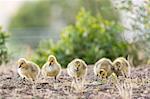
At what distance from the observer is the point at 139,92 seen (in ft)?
24.3

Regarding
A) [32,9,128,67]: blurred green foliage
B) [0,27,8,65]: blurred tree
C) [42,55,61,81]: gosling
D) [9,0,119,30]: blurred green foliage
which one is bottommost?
[42,55,61,81]: gosling

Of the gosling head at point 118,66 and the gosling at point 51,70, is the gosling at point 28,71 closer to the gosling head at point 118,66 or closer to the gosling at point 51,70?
the gosling at point 51,70

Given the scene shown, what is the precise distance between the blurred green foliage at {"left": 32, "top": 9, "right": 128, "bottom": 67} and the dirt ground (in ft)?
15.4

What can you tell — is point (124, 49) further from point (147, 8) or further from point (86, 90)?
point (86, 90)

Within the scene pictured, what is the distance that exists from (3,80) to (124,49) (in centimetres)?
558

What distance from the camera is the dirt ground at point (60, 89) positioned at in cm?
708

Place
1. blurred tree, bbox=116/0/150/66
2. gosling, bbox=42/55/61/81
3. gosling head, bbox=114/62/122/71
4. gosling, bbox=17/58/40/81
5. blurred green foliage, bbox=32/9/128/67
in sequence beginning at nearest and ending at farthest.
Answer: gosling, bbox=17/58/40/81 → gosling, bbox=42/55/61/81 → gosling head, bbox=114/62/122/71 → blurred tree, bbox=116/0/150/66 → blurred green foliage, bbox=32/9/128/67

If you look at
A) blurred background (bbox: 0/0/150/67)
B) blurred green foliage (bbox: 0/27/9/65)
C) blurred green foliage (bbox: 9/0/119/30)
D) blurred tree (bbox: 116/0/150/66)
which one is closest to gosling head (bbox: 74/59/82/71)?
blurred background (bbox: 0/0/150/67)

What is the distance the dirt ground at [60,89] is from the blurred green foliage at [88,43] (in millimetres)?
4705

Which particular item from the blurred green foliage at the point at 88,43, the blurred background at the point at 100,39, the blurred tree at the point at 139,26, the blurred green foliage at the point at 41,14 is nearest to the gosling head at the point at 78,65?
the blurred background at the point at 100,39

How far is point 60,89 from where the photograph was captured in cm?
757

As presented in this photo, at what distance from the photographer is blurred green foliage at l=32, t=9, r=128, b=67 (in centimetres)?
1346

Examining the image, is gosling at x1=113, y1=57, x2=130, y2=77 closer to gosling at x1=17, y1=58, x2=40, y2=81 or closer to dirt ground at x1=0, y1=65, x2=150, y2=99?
dirt ground at x1=0, y1=65, x2=150, y2=99

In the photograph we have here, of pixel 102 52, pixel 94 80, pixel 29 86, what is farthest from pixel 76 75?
pixel 102 52
